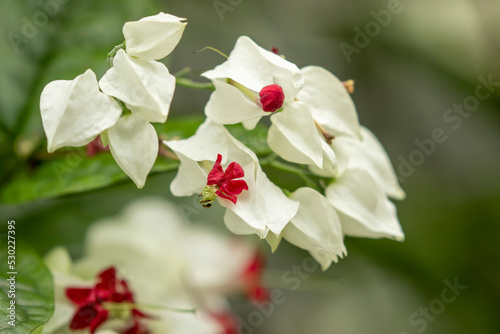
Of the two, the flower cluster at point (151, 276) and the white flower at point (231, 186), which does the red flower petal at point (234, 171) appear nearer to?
the white flower at point (231, 186)

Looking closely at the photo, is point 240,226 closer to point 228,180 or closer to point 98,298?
point 228,180

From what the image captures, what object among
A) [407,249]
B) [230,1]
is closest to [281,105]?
[407,249]

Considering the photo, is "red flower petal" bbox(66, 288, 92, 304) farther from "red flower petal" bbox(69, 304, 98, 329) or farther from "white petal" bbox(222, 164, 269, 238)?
"white petal" bbox(222, 164, 269, 238)

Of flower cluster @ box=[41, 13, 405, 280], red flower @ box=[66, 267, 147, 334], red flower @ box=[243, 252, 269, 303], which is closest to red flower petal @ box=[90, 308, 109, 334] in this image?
red flower @ box=[66, 267, 147, 334]

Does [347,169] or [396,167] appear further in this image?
[396,167]

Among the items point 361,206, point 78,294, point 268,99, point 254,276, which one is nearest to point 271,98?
point 268,99

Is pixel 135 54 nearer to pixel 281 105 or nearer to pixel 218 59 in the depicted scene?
pixel 281 105

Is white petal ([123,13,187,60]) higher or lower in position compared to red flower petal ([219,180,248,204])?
higher
